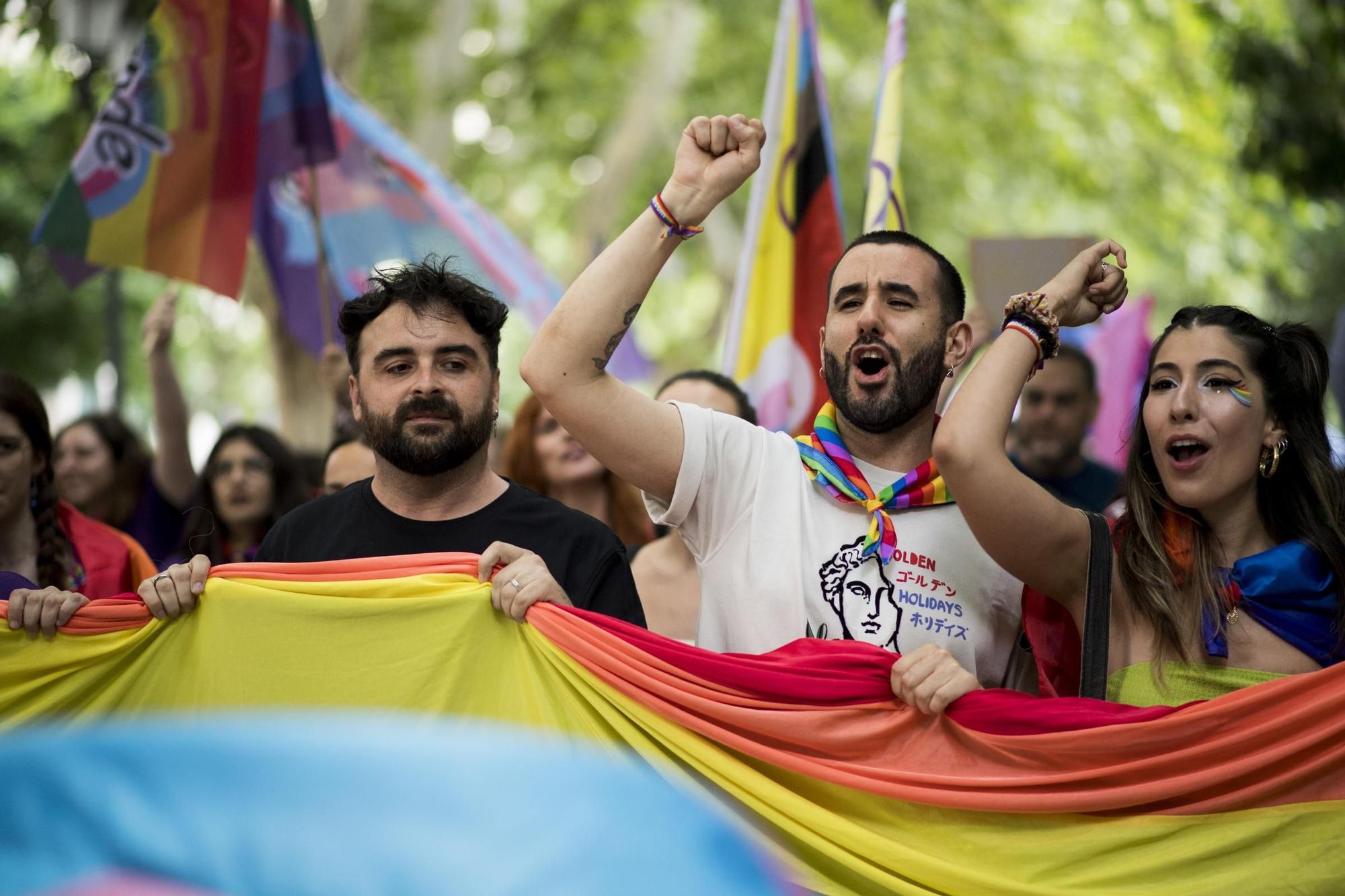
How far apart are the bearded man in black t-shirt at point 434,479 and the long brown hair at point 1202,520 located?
107 centimetres

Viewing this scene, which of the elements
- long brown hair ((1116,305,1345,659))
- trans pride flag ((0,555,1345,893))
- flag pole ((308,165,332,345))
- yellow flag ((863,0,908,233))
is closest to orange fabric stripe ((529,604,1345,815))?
trans pride flag ((0,555,1345,893))

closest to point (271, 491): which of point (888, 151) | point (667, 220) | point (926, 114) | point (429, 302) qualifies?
point (429, 302)

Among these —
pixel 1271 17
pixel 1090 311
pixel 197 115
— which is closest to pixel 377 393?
pixel 1090 311

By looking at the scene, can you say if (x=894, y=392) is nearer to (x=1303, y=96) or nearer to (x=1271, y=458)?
(x=1271, y=458)

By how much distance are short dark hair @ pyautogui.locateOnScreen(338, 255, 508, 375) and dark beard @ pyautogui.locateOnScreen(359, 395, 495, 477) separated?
0.68 ft

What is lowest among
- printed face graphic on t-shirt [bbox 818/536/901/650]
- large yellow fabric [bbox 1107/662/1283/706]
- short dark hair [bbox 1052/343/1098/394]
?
large yellow fabric [bbox 1107/662/1283/706]

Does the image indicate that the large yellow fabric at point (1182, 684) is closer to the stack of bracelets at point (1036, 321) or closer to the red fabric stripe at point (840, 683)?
the red fabric stripe at point (840, 683)

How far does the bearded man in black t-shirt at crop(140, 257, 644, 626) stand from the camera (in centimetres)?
315

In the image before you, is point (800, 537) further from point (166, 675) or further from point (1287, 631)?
point (166, 675)

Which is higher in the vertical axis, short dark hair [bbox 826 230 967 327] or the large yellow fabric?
short dark hair [bbox 826 230 967 327]

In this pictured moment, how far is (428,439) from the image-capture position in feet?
10.4

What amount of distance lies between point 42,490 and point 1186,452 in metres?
2.94

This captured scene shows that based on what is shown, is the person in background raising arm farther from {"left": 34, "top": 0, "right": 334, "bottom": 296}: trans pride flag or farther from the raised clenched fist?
{"left": 34, "top": 0, "right": 334, "bottom": 296}: trans pride flag

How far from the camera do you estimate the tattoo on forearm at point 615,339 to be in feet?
10.0
